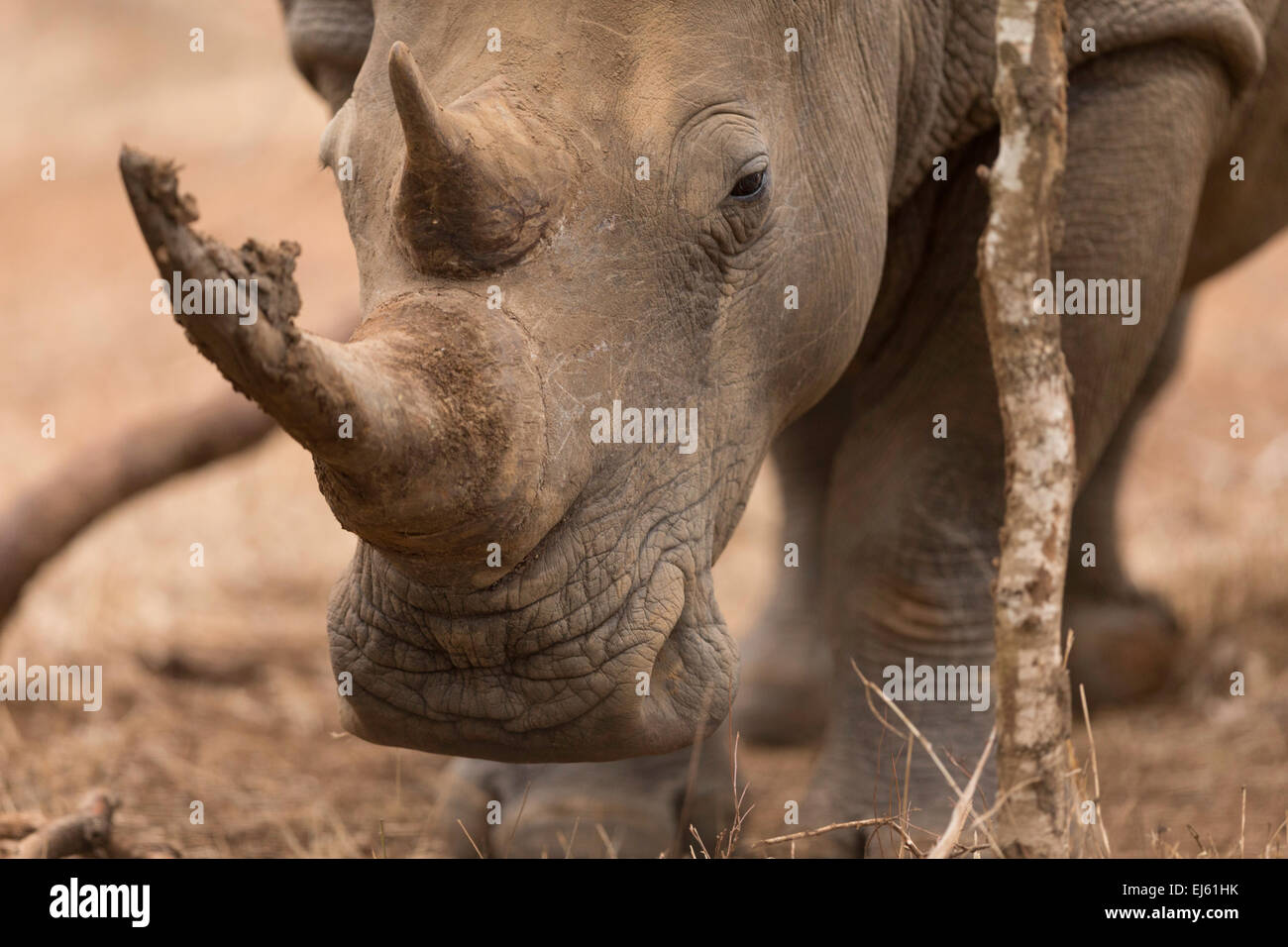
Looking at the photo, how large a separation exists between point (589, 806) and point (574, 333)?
66.5 inches

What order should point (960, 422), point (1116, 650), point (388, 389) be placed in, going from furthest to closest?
point (1116, 650)
point (960, 422)
point (388, 389)

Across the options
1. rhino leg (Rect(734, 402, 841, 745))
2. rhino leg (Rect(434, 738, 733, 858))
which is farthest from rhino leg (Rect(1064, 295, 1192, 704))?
rhino leg (Rect(434, 738, 733, 858))

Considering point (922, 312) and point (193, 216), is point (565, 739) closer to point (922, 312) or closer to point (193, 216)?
point (193, 216)

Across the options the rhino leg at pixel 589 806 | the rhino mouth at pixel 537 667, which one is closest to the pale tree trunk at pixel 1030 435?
the rhino mouth at pixel 537 667

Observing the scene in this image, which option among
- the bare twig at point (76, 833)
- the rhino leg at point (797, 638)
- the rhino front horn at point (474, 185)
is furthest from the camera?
the rhino leg at point (797, 638)

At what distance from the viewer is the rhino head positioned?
2283 millimetres

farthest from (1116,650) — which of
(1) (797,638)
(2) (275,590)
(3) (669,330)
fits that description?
(2) (275,590)

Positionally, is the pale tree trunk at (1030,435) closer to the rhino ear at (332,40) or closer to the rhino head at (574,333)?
the rhino head at (574,333)

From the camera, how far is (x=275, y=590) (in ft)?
21.8

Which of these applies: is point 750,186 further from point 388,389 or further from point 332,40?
point 332,40

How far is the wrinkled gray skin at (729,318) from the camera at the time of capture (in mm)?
2523

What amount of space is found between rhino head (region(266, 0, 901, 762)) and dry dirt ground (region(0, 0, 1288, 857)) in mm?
797

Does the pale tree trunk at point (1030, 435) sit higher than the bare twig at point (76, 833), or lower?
higher

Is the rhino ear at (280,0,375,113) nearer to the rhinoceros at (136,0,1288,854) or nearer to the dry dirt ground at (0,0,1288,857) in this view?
the rhinoceros at (136,0,1288,854)
